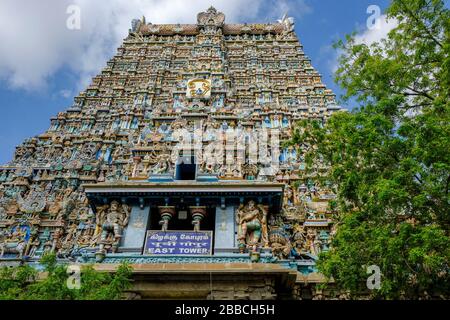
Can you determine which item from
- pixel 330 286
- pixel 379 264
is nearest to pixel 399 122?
pixel 379 264

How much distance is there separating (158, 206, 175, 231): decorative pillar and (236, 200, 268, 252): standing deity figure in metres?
1.90

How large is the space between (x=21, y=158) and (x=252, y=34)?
1709 centimetres

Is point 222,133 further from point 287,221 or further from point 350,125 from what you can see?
point 350,125

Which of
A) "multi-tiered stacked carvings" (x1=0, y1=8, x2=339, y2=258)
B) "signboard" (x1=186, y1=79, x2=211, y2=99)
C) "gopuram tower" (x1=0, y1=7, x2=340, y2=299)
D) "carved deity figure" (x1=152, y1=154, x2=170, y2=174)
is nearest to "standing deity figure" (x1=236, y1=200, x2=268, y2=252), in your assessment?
"gopuram tower" (x1=0, y1=7, x2=340, y2=299)

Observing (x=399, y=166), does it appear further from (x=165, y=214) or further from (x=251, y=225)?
(x=165, y=214)

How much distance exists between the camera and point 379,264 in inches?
295

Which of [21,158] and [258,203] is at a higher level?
[21,158]

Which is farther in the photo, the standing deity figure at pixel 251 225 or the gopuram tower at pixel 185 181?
the standing deity figure at pixel 251 225

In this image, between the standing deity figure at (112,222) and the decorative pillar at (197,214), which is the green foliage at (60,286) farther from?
the decorative pillar at (197,214)

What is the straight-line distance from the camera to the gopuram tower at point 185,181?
10.4m

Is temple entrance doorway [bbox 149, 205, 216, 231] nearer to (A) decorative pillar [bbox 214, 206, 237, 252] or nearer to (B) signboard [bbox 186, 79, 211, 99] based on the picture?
(A) decorative pillar [bbox 214, 206, 237, 252]

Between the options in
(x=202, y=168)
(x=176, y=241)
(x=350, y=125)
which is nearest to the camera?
(x=350, y=125)

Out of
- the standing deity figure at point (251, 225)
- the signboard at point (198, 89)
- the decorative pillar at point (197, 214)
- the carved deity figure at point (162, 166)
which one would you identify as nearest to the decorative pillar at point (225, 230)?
the standing deity figure at point (251, 225)

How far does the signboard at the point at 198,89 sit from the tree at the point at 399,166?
9.00 meters
